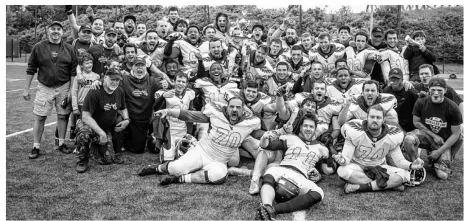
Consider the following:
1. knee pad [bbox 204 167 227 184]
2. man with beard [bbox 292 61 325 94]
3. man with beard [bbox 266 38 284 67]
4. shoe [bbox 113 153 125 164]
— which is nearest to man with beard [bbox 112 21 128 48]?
shoe [bbox 113 153 125 164]

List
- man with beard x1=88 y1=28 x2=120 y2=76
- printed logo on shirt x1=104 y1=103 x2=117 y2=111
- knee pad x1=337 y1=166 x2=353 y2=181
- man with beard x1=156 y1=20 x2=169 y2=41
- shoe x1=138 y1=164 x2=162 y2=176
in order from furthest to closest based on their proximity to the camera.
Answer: man with beard x1=156 y1=20 x2=169 y2=41 < man with beard x1=88 y1=28 x2=120 y2=76 < printed logo on shirt x1=104 y1=103 x2=117 y2=111 < shoe x1=138 y1=164 x2=162 y2=176 < knee pad x1=337 y1=166 x2=353 y2=181

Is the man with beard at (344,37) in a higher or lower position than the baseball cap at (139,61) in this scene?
higher

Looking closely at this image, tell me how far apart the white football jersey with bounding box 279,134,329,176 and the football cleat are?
3.64 ft

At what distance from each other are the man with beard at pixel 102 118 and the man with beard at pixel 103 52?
3.14ft

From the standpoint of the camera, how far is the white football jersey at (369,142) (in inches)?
198

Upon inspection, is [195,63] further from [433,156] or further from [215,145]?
[433,156]

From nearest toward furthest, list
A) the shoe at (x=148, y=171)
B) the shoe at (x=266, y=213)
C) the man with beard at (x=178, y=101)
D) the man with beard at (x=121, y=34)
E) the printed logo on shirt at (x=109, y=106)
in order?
1. the shoe at (x=266, y=213)
2. the shoe at (x=148, y=171)
3. the printed logo on shirt at (x=109, y=106)
4. the man with beard at (x=178, y=101)
5. the man with beard at (x=121, y=34)

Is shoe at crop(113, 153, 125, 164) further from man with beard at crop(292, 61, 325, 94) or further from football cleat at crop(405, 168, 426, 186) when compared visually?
football cleat at crop(405, 168, 426, 186)

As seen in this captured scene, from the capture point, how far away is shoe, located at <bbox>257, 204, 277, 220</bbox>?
162 inches

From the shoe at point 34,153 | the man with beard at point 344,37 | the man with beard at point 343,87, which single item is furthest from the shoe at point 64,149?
the man with beard at point 344,37

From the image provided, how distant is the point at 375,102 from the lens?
5.75 metres

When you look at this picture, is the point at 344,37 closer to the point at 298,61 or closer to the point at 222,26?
the point at 298,61

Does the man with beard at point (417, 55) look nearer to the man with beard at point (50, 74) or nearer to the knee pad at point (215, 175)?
the knee pad at point (215, 175)

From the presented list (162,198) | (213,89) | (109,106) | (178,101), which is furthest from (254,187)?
(109,106)
